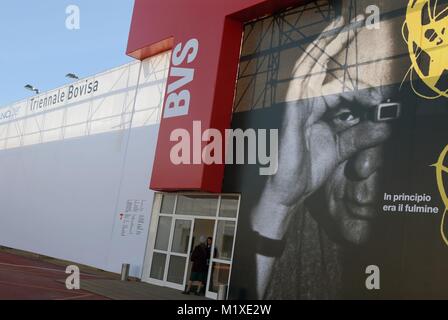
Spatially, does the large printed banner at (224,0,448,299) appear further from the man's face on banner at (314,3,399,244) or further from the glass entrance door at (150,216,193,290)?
the glass entrance door at (150,216,193,290)

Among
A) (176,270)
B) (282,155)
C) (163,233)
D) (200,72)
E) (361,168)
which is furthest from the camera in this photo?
(163,233)

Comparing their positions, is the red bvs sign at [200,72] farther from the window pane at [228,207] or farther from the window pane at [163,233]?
the window pane at [163,233]

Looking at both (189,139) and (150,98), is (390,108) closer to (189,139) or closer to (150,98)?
(189,139)

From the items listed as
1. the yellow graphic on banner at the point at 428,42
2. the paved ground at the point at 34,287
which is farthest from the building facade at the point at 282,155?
the paved ground at the point at 34,287

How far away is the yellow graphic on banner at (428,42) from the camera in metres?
8.71

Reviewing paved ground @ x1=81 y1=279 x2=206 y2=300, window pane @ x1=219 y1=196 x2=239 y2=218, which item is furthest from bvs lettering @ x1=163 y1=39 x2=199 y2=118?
paved ground @ x1=81 y1=279 x2=206 y2=300

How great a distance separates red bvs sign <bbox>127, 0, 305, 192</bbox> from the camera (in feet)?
40.6

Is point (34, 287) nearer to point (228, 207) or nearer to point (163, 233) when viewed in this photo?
point (163, 233)

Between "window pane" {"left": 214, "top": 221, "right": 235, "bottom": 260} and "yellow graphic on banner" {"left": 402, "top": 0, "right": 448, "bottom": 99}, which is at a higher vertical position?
"yellow graphic on banner" {"left": 402, "top": 0, "right": 448, "bottom": 99}

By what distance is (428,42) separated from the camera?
354 inches

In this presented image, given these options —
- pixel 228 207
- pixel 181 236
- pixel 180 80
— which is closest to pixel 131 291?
pixel 181 236

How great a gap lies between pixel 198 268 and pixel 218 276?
1.71 feet

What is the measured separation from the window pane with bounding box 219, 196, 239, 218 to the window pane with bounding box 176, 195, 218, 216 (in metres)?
0.26
